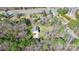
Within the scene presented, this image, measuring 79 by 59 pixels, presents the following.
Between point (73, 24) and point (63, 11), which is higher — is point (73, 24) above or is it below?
below

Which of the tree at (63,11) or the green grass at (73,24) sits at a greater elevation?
the tree at (63,11)

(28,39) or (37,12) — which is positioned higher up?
(37,12)

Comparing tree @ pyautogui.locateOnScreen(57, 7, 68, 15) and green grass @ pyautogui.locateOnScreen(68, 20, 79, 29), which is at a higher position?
tree @ pyautogui.locateOnScreen(57, 7, 68, 15)
